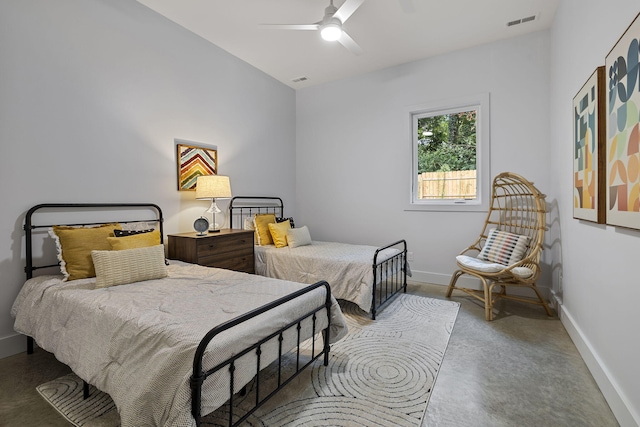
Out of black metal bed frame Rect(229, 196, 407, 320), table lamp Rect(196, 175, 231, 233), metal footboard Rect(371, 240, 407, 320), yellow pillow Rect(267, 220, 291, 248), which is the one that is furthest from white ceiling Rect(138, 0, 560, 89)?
metal footboard Rect(371, 240, 407, 320)

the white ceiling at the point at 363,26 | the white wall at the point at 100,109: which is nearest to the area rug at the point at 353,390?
the white wall at the point at 100,109

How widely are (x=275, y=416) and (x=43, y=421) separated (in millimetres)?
1222

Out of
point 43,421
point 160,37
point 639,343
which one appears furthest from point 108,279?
point 639,343

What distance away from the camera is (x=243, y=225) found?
169 inches

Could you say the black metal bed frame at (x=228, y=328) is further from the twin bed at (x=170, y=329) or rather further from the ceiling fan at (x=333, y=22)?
the ceiling fan at (x=333, y=22)

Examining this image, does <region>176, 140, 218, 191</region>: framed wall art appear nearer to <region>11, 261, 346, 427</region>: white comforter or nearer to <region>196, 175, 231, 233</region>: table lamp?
<region>196, 175, 231, 233</region>: table lamp

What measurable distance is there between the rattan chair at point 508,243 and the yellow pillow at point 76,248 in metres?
3.39

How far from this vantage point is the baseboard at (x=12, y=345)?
2.26 metres

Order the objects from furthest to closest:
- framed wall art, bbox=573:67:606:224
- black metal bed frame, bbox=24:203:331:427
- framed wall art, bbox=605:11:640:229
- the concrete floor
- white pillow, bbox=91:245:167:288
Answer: white pillow, bbox=91:245:167:288
framed wall art, bbox=573:67:606:224
the concrete floor
framed wall art, bbox=605:11:640:229
black metal bed frame, bbox=24:203:331:427

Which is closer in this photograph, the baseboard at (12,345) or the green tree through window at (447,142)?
the baseboard at (12,345)

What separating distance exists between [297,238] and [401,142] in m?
2.02

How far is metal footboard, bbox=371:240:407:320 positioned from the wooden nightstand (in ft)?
4.98

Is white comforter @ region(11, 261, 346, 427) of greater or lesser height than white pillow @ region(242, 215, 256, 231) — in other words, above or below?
below

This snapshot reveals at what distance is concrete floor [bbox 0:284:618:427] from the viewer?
164cm
